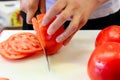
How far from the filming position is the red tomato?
1.95 feet

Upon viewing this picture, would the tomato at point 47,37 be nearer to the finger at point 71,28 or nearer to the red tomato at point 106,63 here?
the finger at point 71,28

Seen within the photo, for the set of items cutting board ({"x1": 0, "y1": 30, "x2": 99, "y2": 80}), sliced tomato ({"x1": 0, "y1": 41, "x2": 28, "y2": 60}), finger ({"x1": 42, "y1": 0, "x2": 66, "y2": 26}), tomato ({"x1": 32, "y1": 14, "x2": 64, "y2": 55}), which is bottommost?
cutting board ({"x1": 0, "y1": 30, "x2": 99, "y2": 80})

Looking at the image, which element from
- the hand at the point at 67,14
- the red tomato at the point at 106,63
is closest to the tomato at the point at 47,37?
the hand at the point at 67,14

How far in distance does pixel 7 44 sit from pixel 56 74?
0.20m

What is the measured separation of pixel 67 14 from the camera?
701mm

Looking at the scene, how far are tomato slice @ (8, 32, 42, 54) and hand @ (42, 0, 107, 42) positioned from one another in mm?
87

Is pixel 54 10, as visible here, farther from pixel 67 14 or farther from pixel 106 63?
pixel 106 63

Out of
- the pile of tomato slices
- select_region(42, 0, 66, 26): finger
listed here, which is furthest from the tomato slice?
select_region(42, 0, 66, 26): finger

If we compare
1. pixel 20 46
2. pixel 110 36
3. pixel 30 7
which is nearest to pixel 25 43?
pixel 20 46

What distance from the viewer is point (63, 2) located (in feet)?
2.35

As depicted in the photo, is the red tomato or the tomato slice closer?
the red tomato

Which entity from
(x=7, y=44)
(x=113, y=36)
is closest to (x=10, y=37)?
(x=7, y=44)

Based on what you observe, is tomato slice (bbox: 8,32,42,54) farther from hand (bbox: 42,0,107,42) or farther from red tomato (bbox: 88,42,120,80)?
red tomato (bbox: 88,42,120,80)

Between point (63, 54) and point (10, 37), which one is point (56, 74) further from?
point (10, 37)
